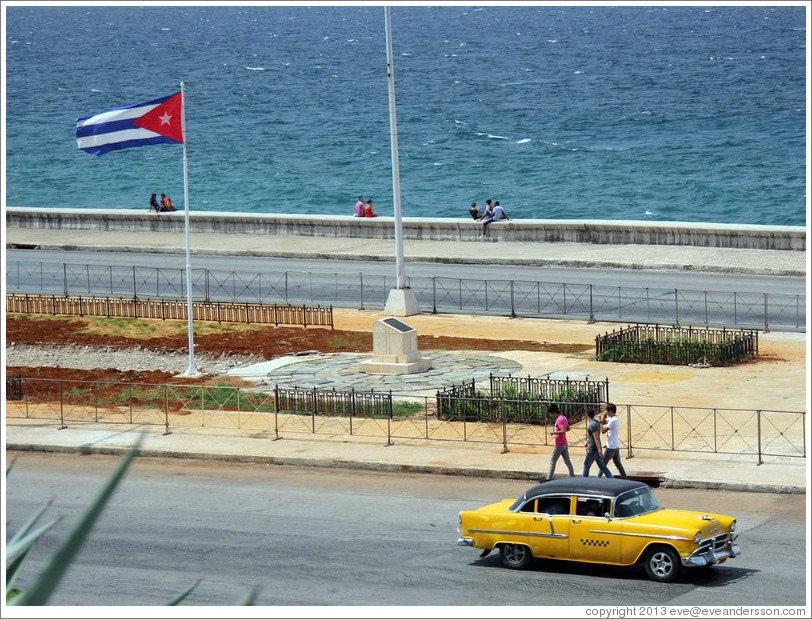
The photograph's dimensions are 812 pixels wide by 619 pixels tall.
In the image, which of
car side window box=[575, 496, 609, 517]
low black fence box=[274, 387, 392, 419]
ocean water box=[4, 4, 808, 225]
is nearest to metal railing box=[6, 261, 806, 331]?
low black fence box=[274, 387, 392, 419]

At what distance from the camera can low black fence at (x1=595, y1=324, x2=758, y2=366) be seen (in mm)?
29703

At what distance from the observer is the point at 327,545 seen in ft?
58.2

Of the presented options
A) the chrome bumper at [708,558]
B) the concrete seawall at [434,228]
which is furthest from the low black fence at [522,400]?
the concrete seawall at [434,228]

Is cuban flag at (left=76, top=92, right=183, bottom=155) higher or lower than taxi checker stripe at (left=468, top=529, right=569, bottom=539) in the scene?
higher

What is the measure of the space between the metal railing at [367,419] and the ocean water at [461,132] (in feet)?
184

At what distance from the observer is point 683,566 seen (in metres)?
15.4

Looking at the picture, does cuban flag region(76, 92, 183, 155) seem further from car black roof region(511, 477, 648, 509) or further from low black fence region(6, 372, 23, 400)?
car black roof region(511, 477, 648, 509)

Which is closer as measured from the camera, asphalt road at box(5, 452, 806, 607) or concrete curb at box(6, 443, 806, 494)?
asphalt road at box(5, 452, 806, 607)

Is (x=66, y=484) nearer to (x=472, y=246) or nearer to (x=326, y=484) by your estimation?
(x=326, y=484)

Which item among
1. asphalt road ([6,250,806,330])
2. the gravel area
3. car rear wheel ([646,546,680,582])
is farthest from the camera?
asphalt road ([6,250,806,330])

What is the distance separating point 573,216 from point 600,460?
2523 inches

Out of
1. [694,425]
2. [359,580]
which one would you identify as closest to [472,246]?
[694,425]

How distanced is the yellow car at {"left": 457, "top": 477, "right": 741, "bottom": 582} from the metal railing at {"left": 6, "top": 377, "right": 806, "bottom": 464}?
588 cm

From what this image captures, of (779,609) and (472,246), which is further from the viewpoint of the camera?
(472,246)
